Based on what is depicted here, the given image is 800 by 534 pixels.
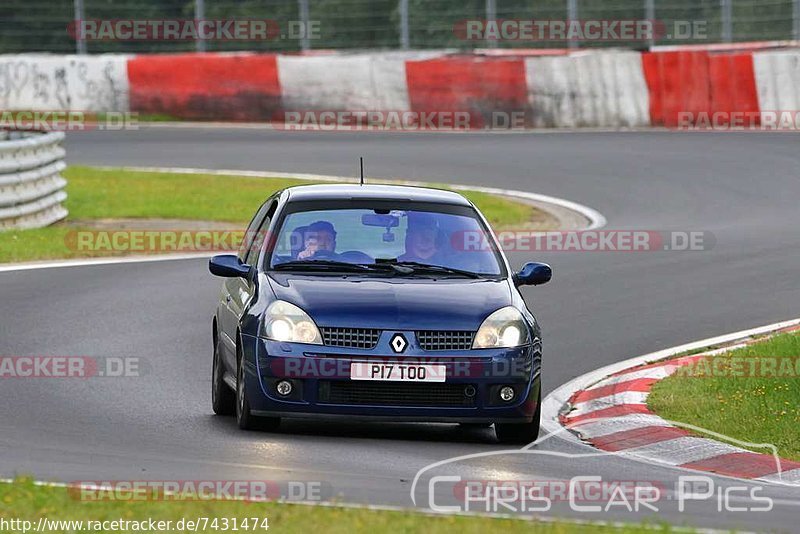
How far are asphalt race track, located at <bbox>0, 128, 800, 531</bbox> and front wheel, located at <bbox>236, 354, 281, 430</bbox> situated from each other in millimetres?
115

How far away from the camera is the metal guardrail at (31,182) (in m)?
19.5

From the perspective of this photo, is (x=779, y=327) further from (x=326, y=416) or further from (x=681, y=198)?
(x=681, y=198)

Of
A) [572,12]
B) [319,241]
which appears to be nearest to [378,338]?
[319,241]

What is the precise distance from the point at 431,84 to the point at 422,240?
1935 cm

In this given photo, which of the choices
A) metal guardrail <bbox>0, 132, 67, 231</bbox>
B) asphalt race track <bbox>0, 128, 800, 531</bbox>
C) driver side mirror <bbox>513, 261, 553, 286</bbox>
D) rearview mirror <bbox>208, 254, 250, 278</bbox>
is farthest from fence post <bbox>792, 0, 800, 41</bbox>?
rearview mirror <bbox>208, 254, 250, 278</bbox>

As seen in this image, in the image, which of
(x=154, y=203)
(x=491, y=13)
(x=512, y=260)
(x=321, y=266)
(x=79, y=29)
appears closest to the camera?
(x=321, y=266)

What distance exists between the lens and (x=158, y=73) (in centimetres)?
3225

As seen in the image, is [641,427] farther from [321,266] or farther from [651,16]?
[651,16]

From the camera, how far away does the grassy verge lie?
61.7ft

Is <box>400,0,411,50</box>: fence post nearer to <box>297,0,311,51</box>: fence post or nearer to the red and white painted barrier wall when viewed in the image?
the red and white painted barrier wall

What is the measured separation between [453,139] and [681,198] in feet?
23.2

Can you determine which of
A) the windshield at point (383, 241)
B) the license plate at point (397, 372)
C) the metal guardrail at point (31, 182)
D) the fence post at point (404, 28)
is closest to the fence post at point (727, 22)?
the fence post at point (404, 28)

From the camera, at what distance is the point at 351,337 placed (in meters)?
9.40

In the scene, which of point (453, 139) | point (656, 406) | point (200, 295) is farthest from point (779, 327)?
point (453, 139)
